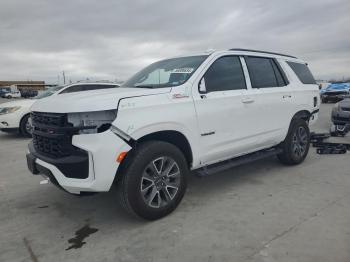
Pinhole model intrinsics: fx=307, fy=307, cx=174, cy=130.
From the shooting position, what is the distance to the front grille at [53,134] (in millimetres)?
2998

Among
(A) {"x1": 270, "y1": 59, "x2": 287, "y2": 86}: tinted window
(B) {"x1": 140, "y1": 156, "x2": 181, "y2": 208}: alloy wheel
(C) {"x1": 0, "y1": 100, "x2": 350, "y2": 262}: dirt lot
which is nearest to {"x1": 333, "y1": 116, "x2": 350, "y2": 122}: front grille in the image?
(C) {"x1": 0, "y1": 100, "x2": 350, "y2": 262}: dirt lot

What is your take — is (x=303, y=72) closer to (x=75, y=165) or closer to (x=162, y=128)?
(x=162, y=128)

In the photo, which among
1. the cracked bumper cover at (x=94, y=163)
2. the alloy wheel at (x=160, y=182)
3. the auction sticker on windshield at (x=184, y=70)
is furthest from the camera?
the auction sticker on windshield at (x=184, y=70)

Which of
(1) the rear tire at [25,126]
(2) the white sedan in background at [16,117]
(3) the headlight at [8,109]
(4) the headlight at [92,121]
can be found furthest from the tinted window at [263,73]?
(3) the headlight at [8,109]

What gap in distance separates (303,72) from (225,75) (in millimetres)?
2421

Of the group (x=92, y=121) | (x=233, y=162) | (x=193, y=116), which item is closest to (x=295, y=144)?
(x=233, y=162)

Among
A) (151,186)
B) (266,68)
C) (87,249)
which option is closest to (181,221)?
(151,186)

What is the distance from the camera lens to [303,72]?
5746mm

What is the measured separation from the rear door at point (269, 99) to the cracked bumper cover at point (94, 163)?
2288 mm

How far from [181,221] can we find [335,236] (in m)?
1.51

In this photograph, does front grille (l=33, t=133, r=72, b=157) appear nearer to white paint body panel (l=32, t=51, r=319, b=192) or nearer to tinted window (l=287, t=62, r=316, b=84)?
white paint body panel (l=32, t=51, r=319, b=192)

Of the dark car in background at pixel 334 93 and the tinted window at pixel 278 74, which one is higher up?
the tinted window at pixel 278 74

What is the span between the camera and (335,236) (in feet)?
9.52

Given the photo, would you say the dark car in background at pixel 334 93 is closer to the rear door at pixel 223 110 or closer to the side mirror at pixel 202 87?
the rear door at pixel 223 110
